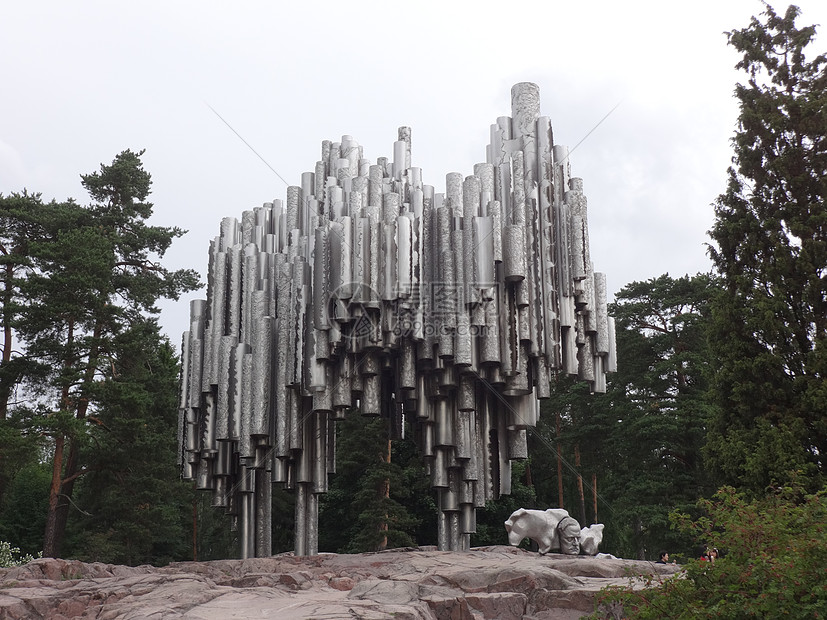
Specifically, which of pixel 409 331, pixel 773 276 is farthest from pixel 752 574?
pixel 773 276

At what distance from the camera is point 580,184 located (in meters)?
12.8

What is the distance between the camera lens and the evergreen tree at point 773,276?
13141mm

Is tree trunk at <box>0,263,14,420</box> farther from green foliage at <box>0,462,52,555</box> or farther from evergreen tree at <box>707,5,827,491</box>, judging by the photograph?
evergreen tree at <box>707,5,827,491</box>

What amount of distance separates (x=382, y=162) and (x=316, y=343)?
4.47 m

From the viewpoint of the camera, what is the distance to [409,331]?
11266 mm

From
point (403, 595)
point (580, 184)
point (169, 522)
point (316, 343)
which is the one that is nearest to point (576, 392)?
point (169, 522)

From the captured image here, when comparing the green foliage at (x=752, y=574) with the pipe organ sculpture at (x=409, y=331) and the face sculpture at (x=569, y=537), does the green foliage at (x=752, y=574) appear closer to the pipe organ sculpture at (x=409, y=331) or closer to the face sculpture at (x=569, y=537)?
the face sculpture at (x=569, y=537)

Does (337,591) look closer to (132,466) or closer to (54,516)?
(54,516)

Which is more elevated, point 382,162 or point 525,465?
point 382,162

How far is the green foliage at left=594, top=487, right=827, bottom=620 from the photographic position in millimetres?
5184

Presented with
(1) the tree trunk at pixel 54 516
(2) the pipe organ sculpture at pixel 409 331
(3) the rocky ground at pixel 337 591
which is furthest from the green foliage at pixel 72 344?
(3) the rocky ground at pixel 337 591

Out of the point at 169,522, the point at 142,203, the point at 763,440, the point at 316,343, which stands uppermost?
the point at 142,203

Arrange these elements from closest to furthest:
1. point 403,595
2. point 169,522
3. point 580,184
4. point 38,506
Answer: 1. point 403,595
2. point 580,184
3. point 169,522
4. point 38,506

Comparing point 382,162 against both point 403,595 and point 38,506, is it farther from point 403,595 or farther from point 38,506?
point 38,506
